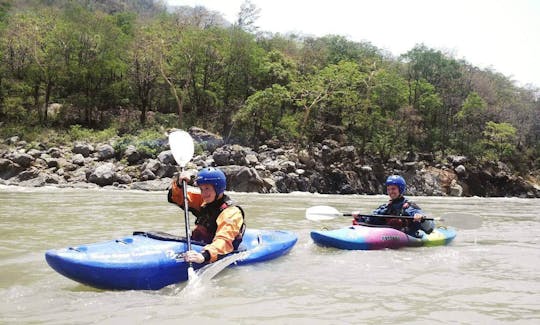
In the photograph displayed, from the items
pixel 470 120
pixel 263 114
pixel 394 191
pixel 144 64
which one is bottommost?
pixel 394 191

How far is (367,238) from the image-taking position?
20.0 feet

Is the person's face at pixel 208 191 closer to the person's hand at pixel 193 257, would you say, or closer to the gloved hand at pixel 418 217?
the person's hand at pixel 193 257

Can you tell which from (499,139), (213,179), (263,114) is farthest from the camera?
(499,139)

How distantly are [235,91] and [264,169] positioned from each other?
1171 cm

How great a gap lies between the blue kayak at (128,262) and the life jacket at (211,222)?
0.24 meters

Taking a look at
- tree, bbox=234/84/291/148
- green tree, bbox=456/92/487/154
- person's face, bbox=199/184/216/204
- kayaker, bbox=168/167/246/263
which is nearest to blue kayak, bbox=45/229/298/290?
kayaker, bbox=168/167/246/263

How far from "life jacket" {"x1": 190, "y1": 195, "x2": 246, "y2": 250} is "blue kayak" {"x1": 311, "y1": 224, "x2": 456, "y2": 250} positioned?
180 centimetres

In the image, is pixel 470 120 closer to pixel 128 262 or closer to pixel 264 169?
pixel 264 169

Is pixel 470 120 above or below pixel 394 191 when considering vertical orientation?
above

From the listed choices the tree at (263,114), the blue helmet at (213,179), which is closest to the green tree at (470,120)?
the tree at (263,114)

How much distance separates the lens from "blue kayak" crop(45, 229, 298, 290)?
3.53m

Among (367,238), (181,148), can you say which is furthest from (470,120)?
(181,148)

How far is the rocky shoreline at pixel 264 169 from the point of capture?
58.2 feet

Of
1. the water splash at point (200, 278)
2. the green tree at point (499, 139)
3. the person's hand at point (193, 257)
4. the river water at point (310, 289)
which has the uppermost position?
the green tree at point (499, 139)
